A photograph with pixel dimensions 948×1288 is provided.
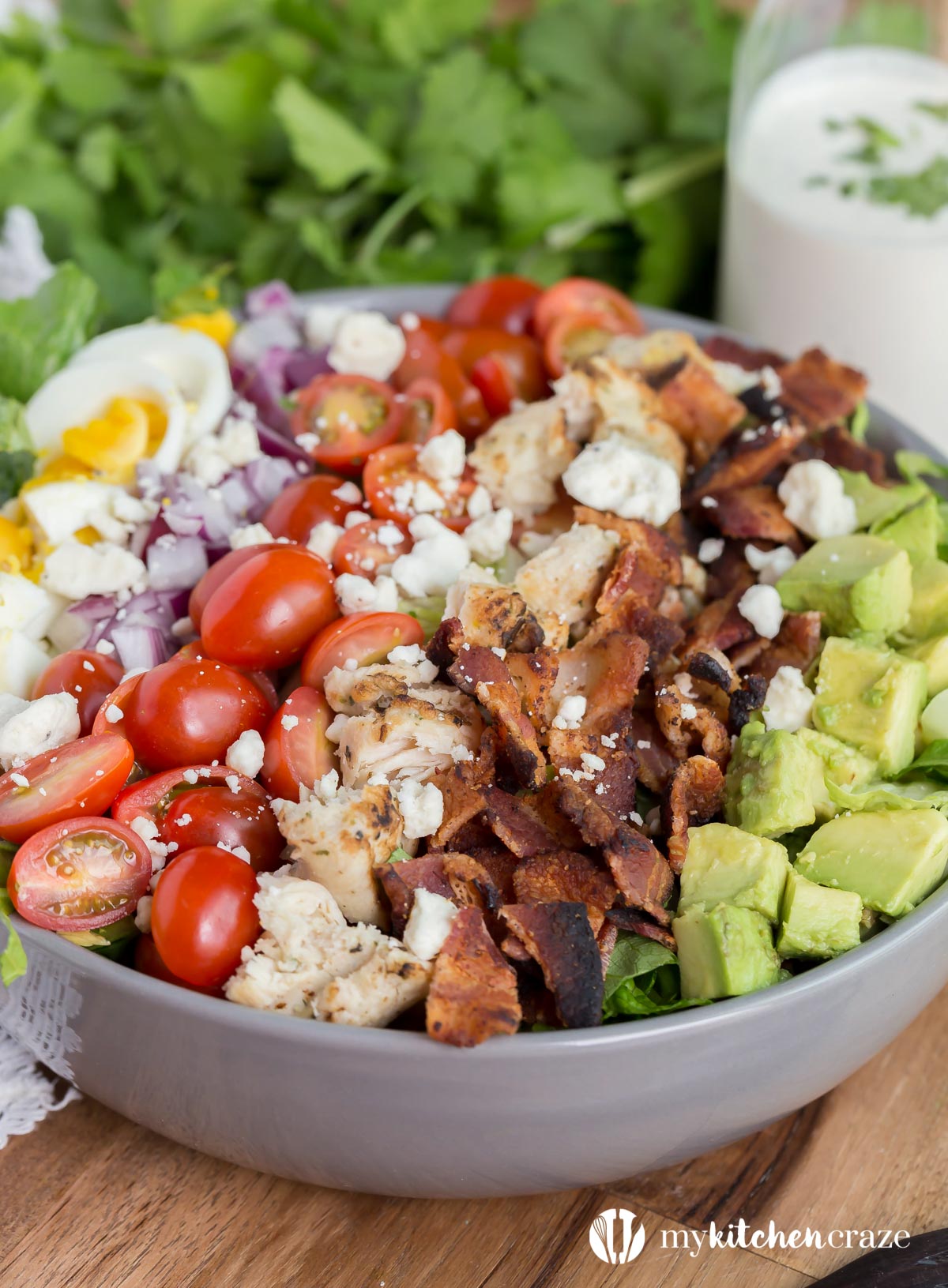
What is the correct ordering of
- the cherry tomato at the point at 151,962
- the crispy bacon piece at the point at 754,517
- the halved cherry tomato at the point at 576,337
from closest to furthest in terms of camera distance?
the cherry tomato at the point at 151,962 → the crispy bacon piece at the point at 754,517 → the halved cherry tomato at the point at 576,337

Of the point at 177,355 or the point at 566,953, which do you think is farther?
the point at 177,355

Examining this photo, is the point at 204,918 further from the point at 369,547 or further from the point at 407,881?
the point at 369,547

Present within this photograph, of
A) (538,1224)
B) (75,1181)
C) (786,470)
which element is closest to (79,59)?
(786,470)

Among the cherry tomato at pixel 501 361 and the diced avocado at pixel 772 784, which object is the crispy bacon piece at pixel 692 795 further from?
the cherry tomato at pixel 501 361

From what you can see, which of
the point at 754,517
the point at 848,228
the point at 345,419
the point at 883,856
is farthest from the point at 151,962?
the point at 848,228

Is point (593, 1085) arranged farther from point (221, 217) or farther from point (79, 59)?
point (79, 59)

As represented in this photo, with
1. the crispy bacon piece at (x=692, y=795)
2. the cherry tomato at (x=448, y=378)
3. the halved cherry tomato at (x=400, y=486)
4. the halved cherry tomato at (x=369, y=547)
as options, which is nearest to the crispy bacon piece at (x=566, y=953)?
the crispy bacon piece at (x=692, y=795)
